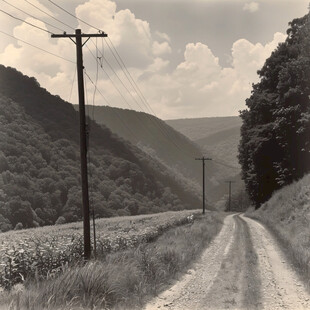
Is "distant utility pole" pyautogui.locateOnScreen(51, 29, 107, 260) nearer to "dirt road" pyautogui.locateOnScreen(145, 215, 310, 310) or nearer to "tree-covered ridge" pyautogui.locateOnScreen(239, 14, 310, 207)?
"dirt road" pyautogui.locateOnScreen(145, 215, 310, 310)

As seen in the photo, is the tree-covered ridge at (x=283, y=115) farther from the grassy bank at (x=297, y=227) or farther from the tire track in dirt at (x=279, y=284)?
the tire track in dirt at (x=279, y=284)

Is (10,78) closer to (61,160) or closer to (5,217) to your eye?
(61,160)

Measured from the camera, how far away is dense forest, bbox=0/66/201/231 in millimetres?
88500

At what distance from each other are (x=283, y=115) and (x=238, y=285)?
27.6m

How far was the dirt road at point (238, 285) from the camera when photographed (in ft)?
32.8

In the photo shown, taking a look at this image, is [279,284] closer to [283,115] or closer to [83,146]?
[83,146]

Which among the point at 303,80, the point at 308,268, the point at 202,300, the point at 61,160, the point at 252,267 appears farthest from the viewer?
the point at 61,160

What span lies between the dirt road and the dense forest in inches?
2106

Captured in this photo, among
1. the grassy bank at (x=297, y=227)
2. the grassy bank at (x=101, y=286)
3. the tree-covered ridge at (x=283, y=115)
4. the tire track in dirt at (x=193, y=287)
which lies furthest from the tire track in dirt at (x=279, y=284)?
the tree-covered ridge at (x=283, y=115)

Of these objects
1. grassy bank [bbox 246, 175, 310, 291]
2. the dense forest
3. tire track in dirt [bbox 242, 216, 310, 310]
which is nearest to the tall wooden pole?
tire track in dirt [bbox 242, 216, 310, 310]

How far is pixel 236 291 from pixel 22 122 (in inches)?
4641

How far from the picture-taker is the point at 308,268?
13031 millimetres

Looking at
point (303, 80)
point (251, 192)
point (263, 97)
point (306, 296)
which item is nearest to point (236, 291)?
point (306, 296)

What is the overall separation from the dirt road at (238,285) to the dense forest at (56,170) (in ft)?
176
